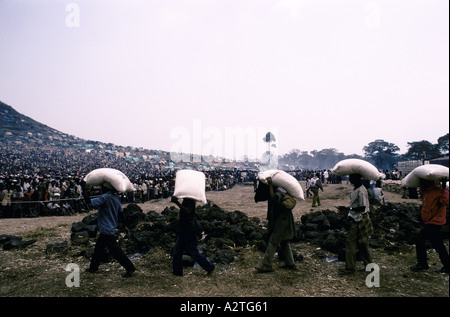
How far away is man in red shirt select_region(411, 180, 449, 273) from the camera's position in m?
4.90

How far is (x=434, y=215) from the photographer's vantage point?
16.2 ft

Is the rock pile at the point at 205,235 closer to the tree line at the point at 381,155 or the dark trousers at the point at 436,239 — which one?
the dark trousers at the point at 436,239

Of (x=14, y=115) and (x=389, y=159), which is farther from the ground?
(x=14, y=115)

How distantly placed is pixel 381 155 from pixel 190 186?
92.0m

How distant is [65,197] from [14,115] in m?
80.9

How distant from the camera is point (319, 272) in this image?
5578mm

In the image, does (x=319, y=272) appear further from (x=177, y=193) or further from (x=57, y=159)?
(x=57, y=159)

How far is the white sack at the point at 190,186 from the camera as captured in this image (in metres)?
4.76

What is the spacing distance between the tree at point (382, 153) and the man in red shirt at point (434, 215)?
8870cm

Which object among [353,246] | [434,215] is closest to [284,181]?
[353,246]

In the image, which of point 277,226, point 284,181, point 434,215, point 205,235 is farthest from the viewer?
point 205,235

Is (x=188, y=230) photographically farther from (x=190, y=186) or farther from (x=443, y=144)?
(x=443, y=144)

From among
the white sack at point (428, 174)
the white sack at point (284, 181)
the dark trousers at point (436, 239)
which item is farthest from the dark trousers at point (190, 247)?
the white sack at point (428, 174)
